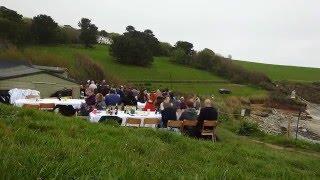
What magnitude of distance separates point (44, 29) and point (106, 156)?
69.5m

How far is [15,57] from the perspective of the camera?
54125 millimetres

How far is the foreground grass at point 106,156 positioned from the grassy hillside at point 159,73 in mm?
52571

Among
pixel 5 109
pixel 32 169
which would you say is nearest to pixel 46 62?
pixel 5 109

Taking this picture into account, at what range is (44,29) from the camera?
73.4 meters

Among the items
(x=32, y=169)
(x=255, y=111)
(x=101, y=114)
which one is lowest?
(x=255, y=111)

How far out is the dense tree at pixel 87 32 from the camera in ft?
273

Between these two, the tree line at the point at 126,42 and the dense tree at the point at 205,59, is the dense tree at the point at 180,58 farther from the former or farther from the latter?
the dense tree at the point at 205,59

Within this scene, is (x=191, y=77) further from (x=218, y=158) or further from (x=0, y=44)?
(x=218, y=158)

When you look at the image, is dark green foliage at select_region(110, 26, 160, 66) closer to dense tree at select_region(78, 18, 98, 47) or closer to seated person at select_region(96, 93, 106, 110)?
dense tree at select_region(78, 18, 98, 47)

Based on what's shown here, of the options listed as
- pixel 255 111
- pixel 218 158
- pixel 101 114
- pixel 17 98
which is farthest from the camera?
pixel 255 111

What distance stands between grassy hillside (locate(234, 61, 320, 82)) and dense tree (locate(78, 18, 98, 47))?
35.6 m

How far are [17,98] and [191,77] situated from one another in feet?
189

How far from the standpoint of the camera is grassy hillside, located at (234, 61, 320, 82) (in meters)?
108

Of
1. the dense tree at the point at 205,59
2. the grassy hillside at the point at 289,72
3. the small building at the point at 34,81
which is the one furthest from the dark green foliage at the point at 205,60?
the small building at the point at 34,81
